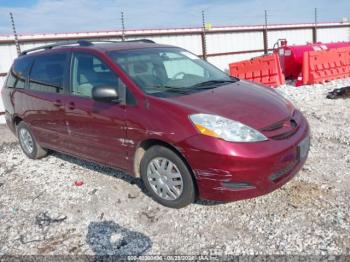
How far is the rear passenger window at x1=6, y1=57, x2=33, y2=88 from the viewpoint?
5340mm

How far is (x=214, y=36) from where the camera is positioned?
46.0 feet

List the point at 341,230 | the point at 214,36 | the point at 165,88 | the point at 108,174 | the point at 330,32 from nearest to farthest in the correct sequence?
the point at 341,230
the point at 165,88
the point at 108,174
the point at 214,36
the point at 330,32

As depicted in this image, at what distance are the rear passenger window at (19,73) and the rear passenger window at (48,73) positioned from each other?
0.22 meters

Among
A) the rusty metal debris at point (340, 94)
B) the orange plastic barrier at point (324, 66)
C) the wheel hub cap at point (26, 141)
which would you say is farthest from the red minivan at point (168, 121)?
the orange plastic barrier at point (324, 66)

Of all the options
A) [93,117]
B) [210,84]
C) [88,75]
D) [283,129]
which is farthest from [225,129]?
[88,75]

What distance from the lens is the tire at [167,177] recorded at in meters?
3.36

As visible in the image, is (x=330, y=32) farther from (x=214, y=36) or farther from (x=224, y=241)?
(x=224, y=241)

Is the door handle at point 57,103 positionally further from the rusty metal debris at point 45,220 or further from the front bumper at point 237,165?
the front bumper at point 237,165

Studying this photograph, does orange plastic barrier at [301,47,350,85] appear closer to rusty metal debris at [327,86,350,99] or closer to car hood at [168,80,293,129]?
rusty metal debris at [327,86,350,99]

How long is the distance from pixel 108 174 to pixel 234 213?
2.02 meters

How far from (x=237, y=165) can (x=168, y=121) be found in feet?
2.60

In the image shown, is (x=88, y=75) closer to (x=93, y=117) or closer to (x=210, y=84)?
(x=93, y=117)

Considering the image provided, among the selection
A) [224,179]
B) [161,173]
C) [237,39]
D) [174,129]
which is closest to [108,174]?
[161,173]

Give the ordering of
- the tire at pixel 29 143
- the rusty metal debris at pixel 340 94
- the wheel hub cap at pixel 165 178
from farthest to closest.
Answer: the rusty metal debris at pixel 340 94 < the tire at pixel 29 143 < the wheel hub cap at pixel 165 178
